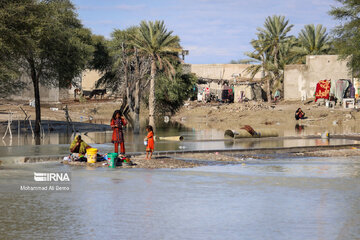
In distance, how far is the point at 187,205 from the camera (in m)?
12.5

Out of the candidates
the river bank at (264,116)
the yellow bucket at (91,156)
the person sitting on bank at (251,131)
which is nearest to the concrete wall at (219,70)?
the river bank at (264,116)

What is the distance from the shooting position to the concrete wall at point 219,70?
81350 mm

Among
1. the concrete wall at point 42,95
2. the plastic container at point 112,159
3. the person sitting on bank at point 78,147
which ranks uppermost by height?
the concrete wall at point 42,95

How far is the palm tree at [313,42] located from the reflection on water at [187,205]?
5236cm

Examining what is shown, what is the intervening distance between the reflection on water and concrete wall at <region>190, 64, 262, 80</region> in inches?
2506

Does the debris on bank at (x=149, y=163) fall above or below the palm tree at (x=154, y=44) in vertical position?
below

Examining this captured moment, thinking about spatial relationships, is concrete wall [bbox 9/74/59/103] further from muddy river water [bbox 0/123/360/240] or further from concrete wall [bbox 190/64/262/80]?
muddy river water [bbox 0/123/360/240]

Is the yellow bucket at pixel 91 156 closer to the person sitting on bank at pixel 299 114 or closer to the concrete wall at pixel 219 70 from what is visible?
the person sitting on bank at pixel 299 114

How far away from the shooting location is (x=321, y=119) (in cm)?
5141

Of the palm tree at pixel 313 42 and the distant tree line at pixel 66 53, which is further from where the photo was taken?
the palm tree at pixel 313 42

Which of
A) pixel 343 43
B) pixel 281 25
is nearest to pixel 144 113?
pixel 281 25

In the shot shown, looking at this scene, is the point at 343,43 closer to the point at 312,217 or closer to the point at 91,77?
the point at 312,217

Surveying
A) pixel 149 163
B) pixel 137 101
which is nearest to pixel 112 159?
pixel 149 163

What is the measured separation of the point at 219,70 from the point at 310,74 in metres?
24.8
